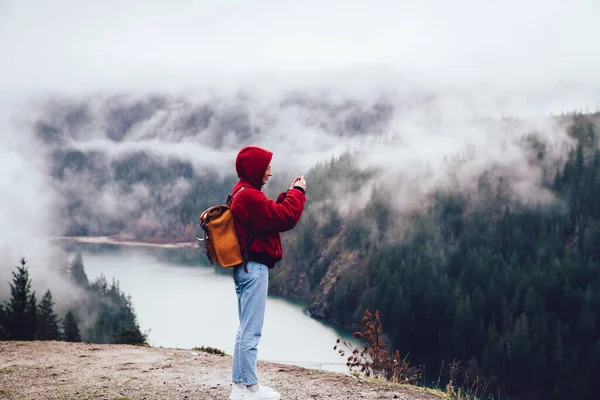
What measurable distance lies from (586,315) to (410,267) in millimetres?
31014

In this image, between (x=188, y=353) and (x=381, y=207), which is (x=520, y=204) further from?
(x=188, y=353)

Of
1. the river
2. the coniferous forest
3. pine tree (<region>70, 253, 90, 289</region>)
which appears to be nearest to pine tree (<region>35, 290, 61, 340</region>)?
the river

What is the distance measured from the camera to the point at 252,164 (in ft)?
18.4

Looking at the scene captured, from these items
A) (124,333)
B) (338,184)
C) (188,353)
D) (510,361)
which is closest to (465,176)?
(338,184)

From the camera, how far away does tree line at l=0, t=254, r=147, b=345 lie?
3525 cm

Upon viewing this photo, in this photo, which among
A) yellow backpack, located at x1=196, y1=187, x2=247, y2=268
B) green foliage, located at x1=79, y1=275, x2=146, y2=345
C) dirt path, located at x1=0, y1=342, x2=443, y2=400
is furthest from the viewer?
green foliage, located at x1=79, y1=275, x2=146, y2=345

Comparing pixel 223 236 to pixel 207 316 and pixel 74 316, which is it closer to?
pixel 74 316

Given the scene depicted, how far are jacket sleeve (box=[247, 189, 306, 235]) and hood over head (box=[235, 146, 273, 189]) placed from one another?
0.19m

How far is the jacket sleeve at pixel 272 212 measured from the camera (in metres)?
5.41

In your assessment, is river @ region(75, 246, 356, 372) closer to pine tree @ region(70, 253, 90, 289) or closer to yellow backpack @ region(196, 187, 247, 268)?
pine tree @ region(70, 253, 90, 289)

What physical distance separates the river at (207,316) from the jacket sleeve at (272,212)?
4043 cm

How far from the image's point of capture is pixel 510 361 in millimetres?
73375

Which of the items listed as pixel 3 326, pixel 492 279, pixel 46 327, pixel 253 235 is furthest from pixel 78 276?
pixel 253 235

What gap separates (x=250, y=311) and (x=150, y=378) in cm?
265
